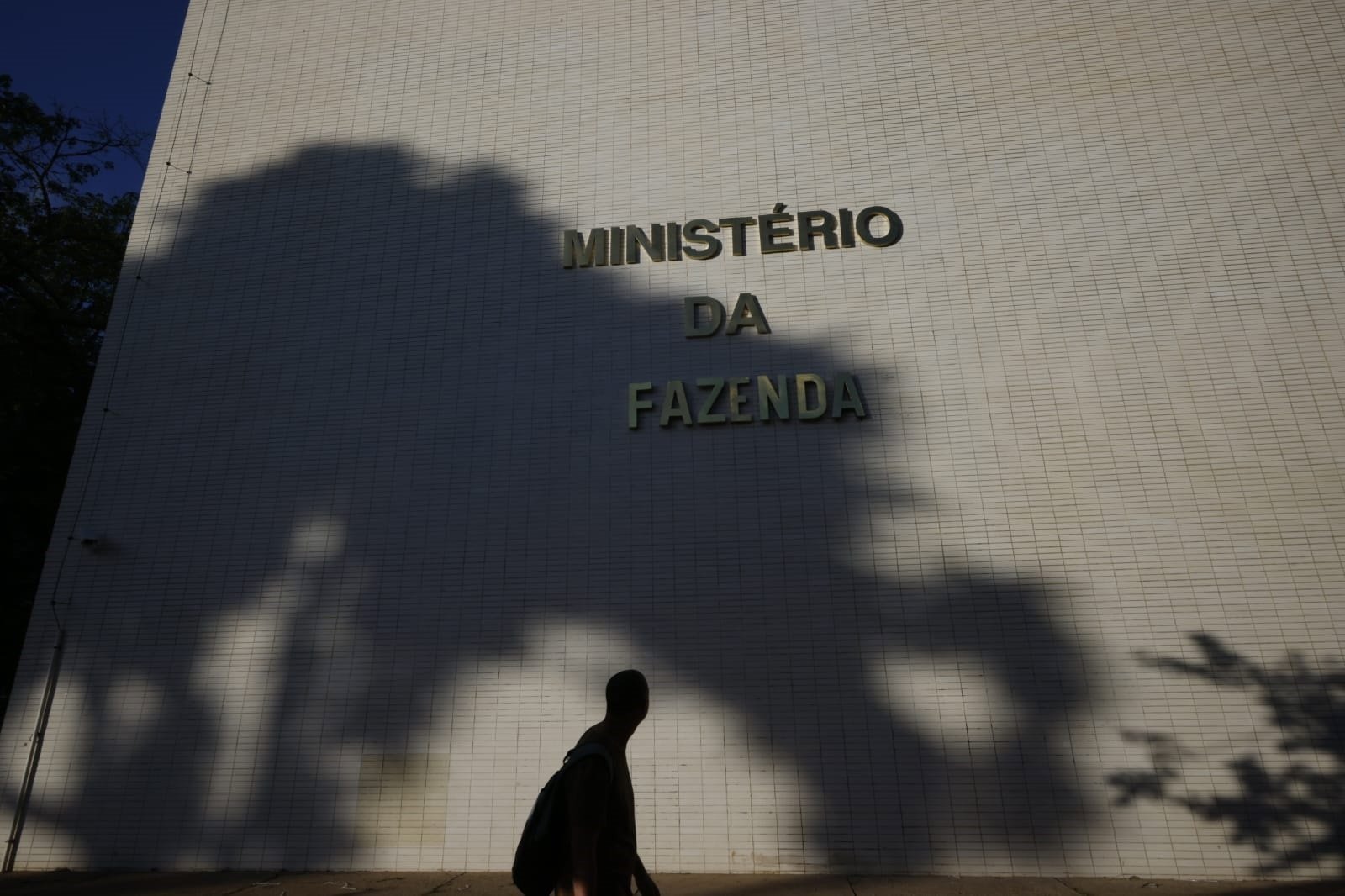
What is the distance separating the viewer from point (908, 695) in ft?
23.2

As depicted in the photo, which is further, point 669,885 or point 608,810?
point 669,885

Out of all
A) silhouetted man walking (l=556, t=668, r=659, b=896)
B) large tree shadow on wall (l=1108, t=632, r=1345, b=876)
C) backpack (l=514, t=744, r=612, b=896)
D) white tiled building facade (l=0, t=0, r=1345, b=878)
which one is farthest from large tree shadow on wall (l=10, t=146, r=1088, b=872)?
backpack (l=514, t=744, r=612, b=896)

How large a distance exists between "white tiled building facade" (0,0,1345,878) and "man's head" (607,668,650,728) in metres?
4.34

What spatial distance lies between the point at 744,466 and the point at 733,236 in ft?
8.33

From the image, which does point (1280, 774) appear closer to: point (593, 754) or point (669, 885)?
point (669, 885)

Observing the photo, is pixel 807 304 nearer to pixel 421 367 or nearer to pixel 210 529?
pixel 421 367

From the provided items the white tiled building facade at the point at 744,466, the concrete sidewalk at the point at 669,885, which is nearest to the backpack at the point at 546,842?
the concrete sidewalk at the point at 669,885

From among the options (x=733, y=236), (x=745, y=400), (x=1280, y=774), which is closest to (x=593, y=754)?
(x=745, y=400)

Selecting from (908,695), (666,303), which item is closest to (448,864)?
(908,695)

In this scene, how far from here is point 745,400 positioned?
8.30 metres

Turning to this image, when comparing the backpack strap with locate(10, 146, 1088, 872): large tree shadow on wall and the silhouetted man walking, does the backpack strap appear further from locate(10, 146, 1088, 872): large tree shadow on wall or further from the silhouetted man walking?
locate(10, 146, 1088, 872): large tree shadow on wall

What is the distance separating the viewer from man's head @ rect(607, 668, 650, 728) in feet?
9.84

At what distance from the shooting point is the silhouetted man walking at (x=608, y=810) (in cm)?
272

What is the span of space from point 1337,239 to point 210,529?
11004 millimetres
